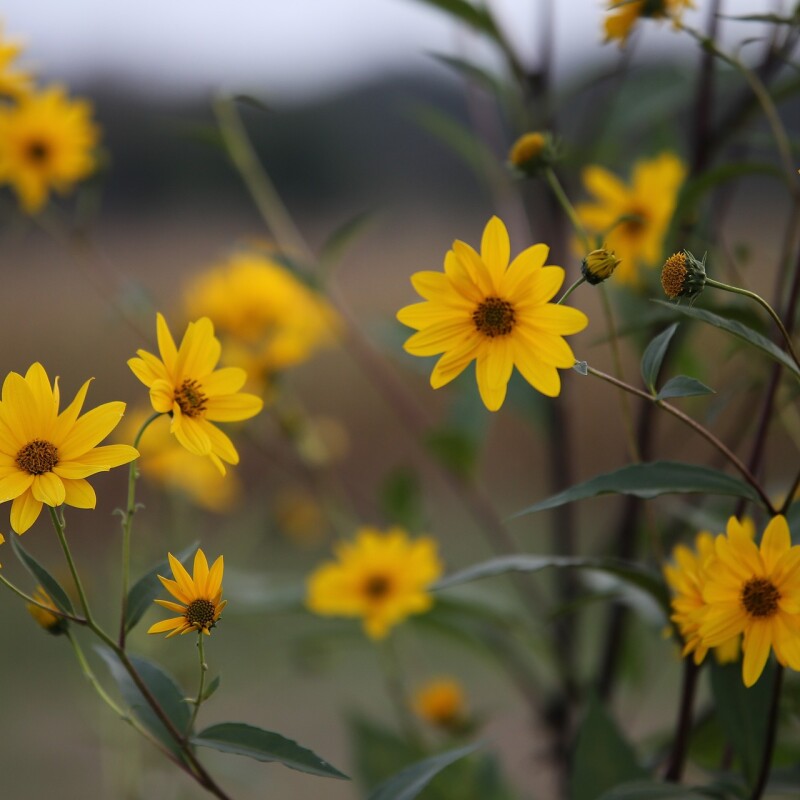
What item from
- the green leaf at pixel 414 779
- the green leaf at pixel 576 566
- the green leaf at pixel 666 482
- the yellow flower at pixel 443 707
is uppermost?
the green leaf at pixel 666 482

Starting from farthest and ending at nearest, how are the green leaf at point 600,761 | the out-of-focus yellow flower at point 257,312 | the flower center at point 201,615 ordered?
the out-of-focus yellow flower at point 257,312
the green leaf at point 600,761
the flower center at point 201,615

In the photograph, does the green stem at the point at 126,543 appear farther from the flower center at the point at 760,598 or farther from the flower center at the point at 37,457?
the flower center at the point at 760,598

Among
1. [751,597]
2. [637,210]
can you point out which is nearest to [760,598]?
[751,597]

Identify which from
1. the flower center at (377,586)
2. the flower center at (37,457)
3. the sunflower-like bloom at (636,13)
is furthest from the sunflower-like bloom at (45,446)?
the flower center at (377,586)

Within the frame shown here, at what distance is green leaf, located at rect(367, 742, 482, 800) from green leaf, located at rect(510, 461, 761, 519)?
6 cm

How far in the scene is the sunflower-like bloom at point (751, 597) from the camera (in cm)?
22

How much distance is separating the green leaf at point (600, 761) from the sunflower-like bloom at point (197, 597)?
0.54ft

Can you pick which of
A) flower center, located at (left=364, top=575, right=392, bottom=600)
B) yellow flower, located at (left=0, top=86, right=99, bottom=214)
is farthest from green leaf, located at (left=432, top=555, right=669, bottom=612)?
yellow flower, located at (left=0, top=86, right=99, bottom=214)

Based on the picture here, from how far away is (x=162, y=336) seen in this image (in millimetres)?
224

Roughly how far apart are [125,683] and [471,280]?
0.13 metres

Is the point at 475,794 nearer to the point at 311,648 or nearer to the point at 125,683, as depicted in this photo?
the point at 311,648

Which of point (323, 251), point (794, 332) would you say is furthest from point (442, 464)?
point (794, 332)

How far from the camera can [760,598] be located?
0.74ft

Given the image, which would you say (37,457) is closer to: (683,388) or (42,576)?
(42,576)
